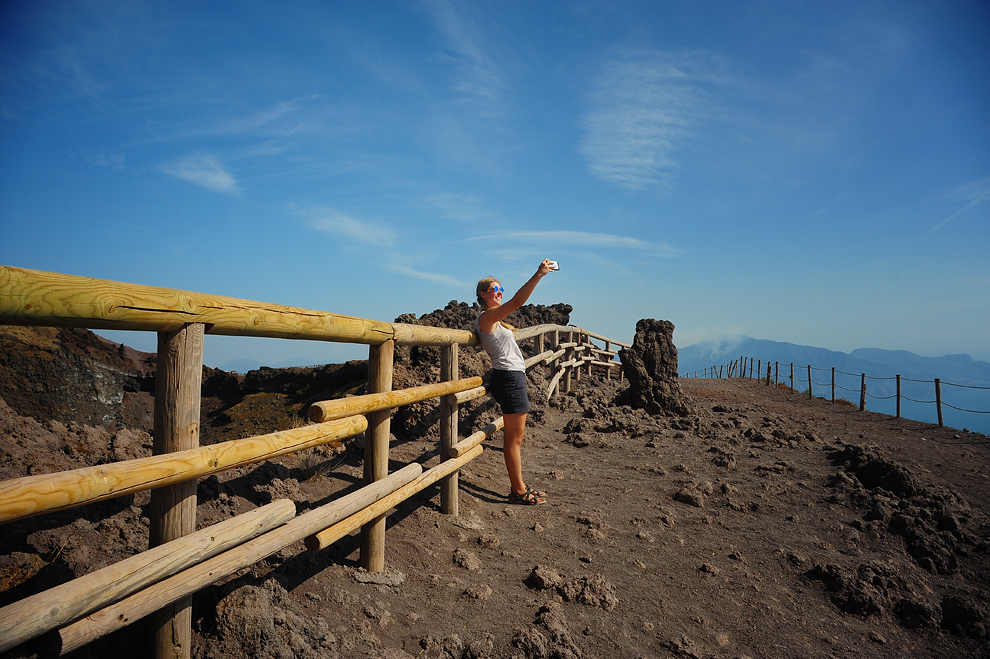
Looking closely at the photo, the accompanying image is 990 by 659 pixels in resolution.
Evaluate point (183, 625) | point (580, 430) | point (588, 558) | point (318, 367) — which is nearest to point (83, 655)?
point (183, 625)

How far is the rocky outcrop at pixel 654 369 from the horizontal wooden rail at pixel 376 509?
5375 mm

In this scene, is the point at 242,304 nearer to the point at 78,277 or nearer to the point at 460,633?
the point at 78,277

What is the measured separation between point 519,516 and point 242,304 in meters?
3.17

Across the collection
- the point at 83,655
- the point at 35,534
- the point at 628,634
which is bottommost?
the point at 628,634

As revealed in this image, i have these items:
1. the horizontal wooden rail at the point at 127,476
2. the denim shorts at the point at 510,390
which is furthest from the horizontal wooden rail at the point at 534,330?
the horizontal wooden rail at the point at 127,476

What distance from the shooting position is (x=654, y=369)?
9258 mm

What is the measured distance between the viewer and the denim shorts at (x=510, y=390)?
445 centimetres

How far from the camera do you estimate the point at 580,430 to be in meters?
7.53

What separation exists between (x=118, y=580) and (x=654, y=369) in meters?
8.63

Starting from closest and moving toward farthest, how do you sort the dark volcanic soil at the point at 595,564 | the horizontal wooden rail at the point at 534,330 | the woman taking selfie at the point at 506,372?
1. the dark volcanic soil at the point at 595,564
2. the woman taking selfie at the point at 506,372
3. the horizontal wooden rail at the point at 534,330

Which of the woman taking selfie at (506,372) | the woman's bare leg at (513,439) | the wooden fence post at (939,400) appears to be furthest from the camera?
the wooden fence post at (939,400)

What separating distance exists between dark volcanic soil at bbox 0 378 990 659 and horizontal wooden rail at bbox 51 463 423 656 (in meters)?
0.33

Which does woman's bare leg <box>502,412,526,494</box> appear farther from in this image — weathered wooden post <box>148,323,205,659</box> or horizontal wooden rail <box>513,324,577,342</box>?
weathered wooden post <box>148,323,205,659</box>

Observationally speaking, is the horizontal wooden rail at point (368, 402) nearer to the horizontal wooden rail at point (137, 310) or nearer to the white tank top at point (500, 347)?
the horizontal wooden rail at point (137, 310)
